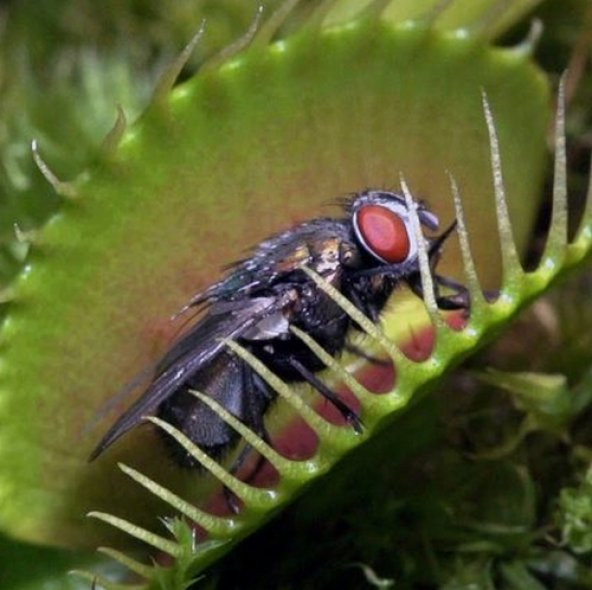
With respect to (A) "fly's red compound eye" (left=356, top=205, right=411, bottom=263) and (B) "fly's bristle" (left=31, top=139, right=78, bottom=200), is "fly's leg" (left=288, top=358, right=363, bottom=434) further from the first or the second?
(B) "fly's bristle" (left=31, top=139, right=78, bottom=200)

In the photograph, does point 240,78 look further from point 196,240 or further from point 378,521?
point 378,521

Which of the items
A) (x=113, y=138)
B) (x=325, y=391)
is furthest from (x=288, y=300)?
(x=113, y=138)

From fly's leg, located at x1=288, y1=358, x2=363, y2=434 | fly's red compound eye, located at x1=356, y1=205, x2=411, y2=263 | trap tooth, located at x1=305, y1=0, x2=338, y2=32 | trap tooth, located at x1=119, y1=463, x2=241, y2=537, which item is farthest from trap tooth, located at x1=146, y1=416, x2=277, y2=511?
trap tooth, located at x1=305, y1=0, x2=338, y2=32

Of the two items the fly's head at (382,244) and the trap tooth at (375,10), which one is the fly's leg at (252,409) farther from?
the trap tooth at (375,10)

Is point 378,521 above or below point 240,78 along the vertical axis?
below

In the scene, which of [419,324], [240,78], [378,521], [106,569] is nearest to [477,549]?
[378,521]

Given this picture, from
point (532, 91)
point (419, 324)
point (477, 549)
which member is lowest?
point (477, 549)

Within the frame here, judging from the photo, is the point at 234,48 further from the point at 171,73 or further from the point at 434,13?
the point at 434,13
